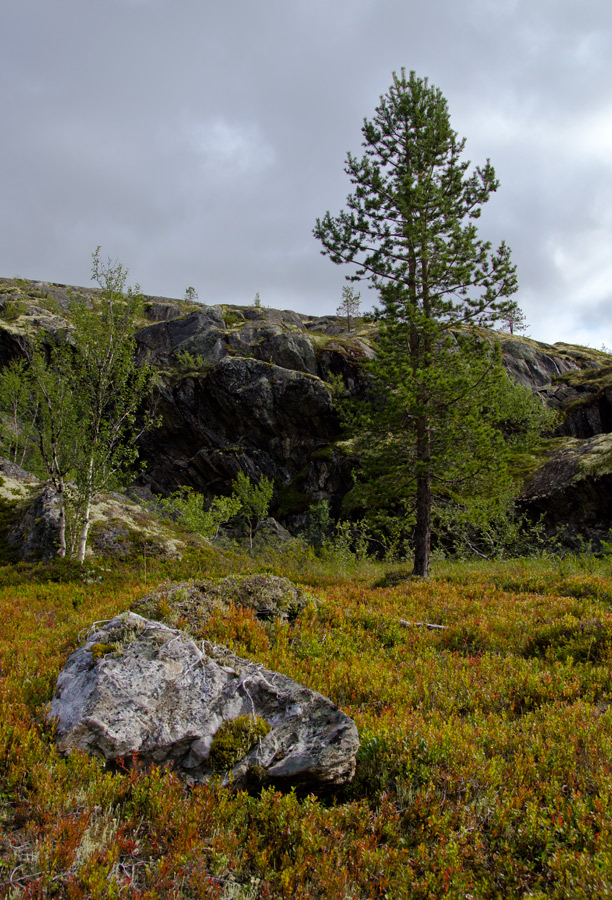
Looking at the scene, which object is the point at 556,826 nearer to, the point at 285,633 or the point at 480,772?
the point at 480,772

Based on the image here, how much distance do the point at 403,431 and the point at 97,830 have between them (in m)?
14.4

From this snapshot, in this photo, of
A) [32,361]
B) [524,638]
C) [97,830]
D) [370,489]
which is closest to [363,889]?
[97,830]

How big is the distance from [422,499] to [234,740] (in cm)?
1252

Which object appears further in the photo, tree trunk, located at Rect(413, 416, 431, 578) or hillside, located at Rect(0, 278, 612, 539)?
hillside, located at Rect(0, 278, 612, 539)

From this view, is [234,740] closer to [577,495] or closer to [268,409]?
[577,495]

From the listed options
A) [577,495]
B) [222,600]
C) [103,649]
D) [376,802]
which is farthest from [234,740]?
[577,495]

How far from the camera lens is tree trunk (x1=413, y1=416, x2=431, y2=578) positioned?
595 inches

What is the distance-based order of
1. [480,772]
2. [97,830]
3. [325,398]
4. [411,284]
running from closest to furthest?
[97,830] → [480,772] → [411,284] → [325,398]

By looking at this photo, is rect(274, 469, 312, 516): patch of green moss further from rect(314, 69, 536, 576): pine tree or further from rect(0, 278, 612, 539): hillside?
rect(314, 69, 536, 576): pine tree

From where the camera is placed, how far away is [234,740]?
4445mm

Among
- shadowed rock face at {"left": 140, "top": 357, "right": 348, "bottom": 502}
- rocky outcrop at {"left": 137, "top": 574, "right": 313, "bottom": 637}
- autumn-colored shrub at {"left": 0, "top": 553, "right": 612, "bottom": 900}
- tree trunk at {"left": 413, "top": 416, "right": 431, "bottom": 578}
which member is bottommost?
autumn-colored shrub at {"left": 0, "top": 553, "right": 612, "bottom": 900}

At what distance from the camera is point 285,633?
7.56 meters

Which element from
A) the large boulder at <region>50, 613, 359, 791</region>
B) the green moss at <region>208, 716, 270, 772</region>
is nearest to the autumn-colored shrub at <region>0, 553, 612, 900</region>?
the large boulder at <region>50, 613, 359, 791</region>

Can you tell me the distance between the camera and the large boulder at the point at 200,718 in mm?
4145
